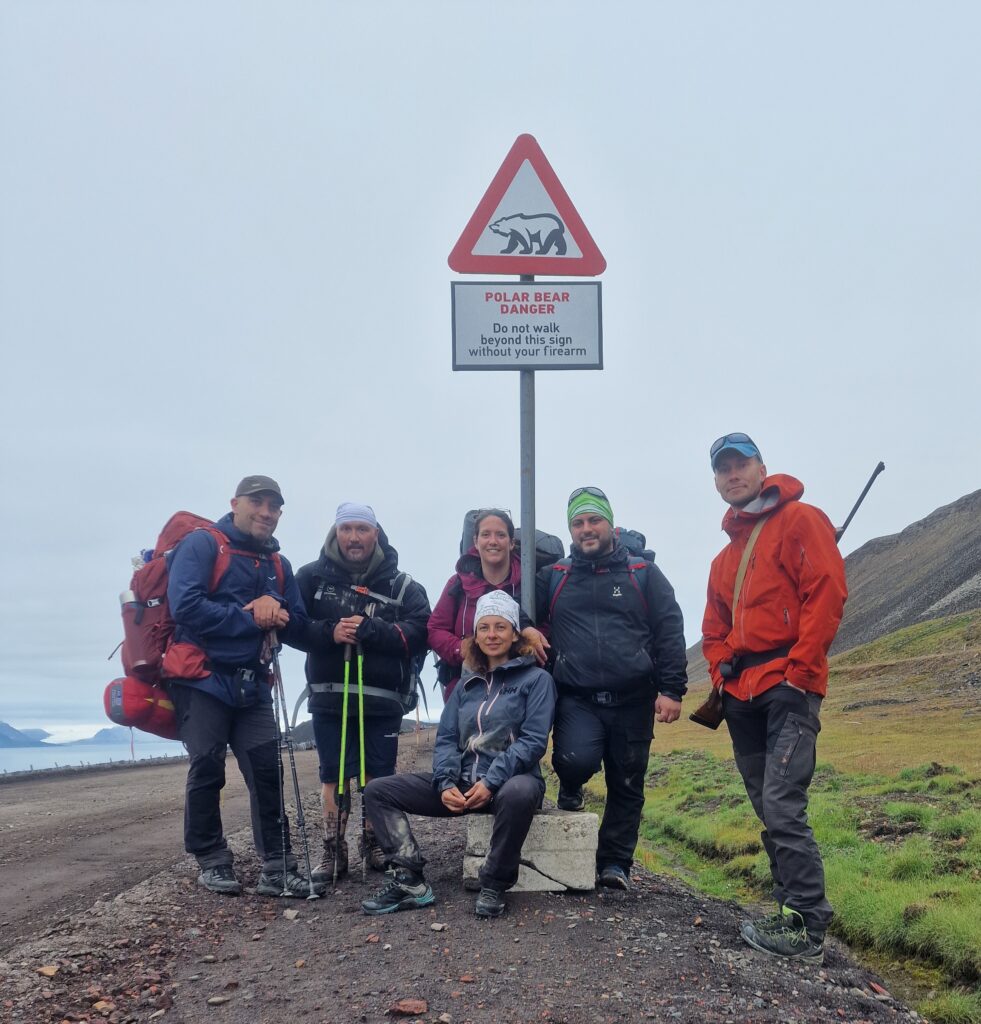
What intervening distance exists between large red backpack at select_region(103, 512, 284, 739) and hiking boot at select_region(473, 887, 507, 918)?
2.66 m

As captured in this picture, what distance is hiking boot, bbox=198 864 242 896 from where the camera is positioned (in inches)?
246

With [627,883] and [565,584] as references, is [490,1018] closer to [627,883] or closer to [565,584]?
[627,883]

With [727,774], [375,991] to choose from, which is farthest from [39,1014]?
[727,774]

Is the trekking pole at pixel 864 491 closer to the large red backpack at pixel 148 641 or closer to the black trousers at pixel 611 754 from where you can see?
the black trousers at pixel 611 754

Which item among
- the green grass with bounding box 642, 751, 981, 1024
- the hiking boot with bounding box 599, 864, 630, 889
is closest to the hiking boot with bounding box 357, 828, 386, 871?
the hiking boot with bounding box 599, 864, 630, 889

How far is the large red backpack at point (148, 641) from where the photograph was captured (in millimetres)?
6414

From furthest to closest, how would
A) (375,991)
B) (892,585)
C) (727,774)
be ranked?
1. (892,585)
2. (727,774)
3. (375,991)

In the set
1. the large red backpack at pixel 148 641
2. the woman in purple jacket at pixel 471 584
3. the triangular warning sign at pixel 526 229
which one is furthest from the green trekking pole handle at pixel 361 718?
the triangular warning sign at pixel 526 229

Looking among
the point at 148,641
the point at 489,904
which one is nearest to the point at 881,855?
the point at 489,904

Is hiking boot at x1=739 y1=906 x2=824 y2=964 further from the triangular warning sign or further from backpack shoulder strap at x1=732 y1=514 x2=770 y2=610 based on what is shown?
the triangular warning sign

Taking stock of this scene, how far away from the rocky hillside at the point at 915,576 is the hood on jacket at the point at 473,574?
98064 millimetres

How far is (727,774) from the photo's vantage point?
17672 mm

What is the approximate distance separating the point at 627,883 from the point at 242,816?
736cm

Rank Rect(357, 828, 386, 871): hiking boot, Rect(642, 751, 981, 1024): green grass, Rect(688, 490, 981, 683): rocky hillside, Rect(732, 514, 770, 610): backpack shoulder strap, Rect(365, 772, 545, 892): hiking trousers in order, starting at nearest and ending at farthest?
Rect(365, 772, 545, 892): hiking trousers < Rect(732, 514, 770, 610): backpack shoulder strap < Rect(642, 751, 981, 1024): green grass < Rect(357, 828, 386, 871): hiking boot < Rect(688, 490, 981, 683): rocky hillside
